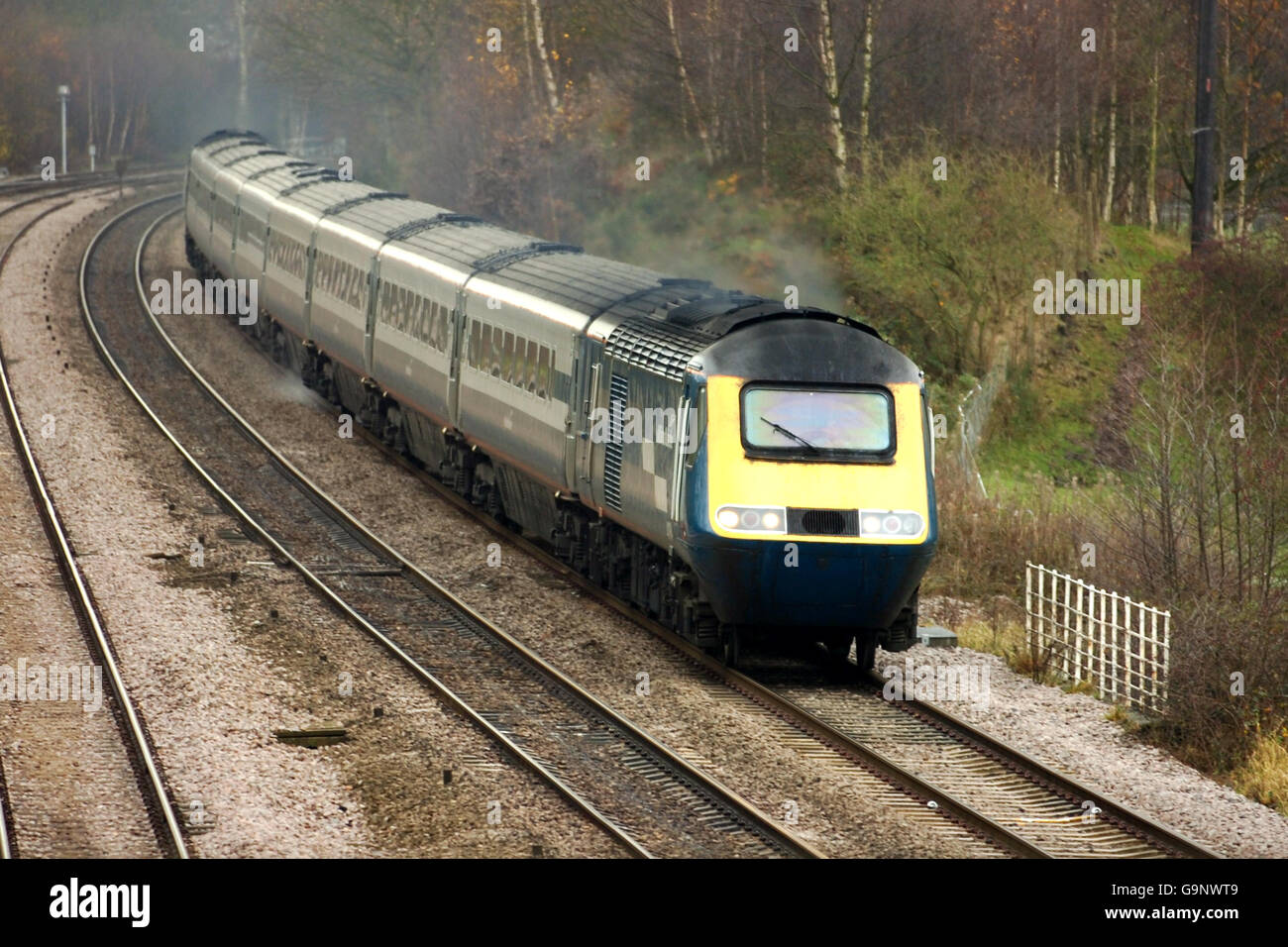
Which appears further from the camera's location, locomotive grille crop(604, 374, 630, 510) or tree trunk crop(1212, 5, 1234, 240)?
tree trunk crop(1212, 5, 1234, 240)

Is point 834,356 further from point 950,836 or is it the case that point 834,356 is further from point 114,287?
point 114,287

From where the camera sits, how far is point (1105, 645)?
51.9 feet

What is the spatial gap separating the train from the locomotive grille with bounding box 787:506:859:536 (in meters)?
0.02

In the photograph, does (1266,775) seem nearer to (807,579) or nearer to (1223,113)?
(807,579)

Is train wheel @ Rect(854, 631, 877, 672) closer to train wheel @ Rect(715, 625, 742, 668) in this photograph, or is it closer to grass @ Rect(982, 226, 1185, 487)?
train wheel @ Rect(715, 625, 742, 668)

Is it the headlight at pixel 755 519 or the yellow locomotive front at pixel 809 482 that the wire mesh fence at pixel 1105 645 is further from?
the headlight at pixel 755 519

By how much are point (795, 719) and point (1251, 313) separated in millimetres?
19078

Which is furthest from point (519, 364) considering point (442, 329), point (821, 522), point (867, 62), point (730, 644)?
point (867, 62)

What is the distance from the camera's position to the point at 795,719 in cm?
1434

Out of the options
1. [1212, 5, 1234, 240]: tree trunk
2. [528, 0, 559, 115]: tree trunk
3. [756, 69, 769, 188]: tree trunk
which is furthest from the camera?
[528, 0, 559, 115]: tree trunk

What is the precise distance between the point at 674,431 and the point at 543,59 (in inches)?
1186

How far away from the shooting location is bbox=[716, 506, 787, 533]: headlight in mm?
14398

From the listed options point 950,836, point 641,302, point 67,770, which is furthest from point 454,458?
point 950,836

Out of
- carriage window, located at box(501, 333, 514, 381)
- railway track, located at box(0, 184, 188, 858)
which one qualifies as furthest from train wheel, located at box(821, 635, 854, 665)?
railway track, located at box(0, 184, 188, 858)
